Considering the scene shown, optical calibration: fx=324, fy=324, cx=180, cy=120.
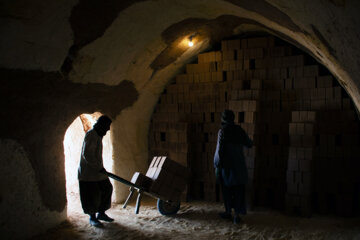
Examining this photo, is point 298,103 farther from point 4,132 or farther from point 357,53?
point 4,132

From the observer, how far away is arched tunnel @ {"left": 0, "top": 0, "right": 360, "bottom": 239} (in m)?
3.92

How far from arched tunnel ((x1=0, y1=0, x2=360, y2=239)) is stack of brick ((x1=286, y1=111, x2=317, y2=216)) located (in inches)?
2.5

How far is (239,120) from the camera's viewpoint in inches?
257

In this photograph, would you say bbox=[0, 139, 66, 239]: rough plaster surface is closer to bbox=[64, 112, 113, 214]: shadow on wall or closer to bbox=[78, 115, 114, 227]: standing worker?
bbox=[78, 115, 114, 227]: standing worker

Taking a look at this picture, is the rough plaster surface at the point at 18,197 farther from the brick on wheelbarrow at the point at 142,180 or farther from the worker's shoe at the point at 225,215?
the worker's shoe at the point at 225,215

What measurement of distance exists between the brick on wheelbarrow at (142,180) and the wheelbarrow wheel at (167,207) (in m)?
0.61

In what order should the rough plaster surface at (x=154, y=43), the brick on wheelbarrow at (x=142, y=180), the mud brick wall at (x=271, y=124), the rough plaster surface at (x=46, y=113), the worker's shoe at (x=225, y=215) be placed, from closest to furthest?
the rough plaster surface at (x=154, y=43), the rough plaster surface at (x=46, y=113), the brick on wheelbarrow at (x=142, y=180), the worker's shoe at (x=225, y=215), the mud brick wall at (x=271, y=124)

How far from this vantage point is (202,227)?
5.39m

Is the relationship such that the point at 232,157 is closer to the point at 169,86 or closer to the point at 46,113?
the point at 169,86

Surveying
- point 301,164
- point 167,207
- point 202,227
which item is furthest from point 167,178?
point 301,164

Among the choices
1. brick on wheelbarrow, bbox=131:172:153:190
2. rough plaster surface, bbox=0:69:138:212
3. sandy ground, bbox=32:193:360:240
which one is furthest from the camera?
brick on wheelbarrow, bbox=131:172:153:190

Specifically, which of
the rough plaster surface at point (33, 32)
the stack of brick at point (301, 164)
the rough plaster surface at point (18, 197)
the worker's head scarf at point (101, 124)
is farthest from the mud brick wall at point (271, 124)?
the rough plaster surface at point (33, 32)

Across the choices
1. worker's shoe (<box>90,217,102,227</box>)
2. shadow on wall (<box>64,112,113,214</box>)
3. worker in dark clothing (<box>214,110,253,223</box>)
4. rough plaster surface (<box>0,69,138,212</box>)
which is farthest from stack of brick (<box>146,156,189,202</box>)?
shadow on wall (<box>64,112,113,214</box>)

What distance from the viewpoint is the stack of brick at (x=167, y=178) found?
540 cm
